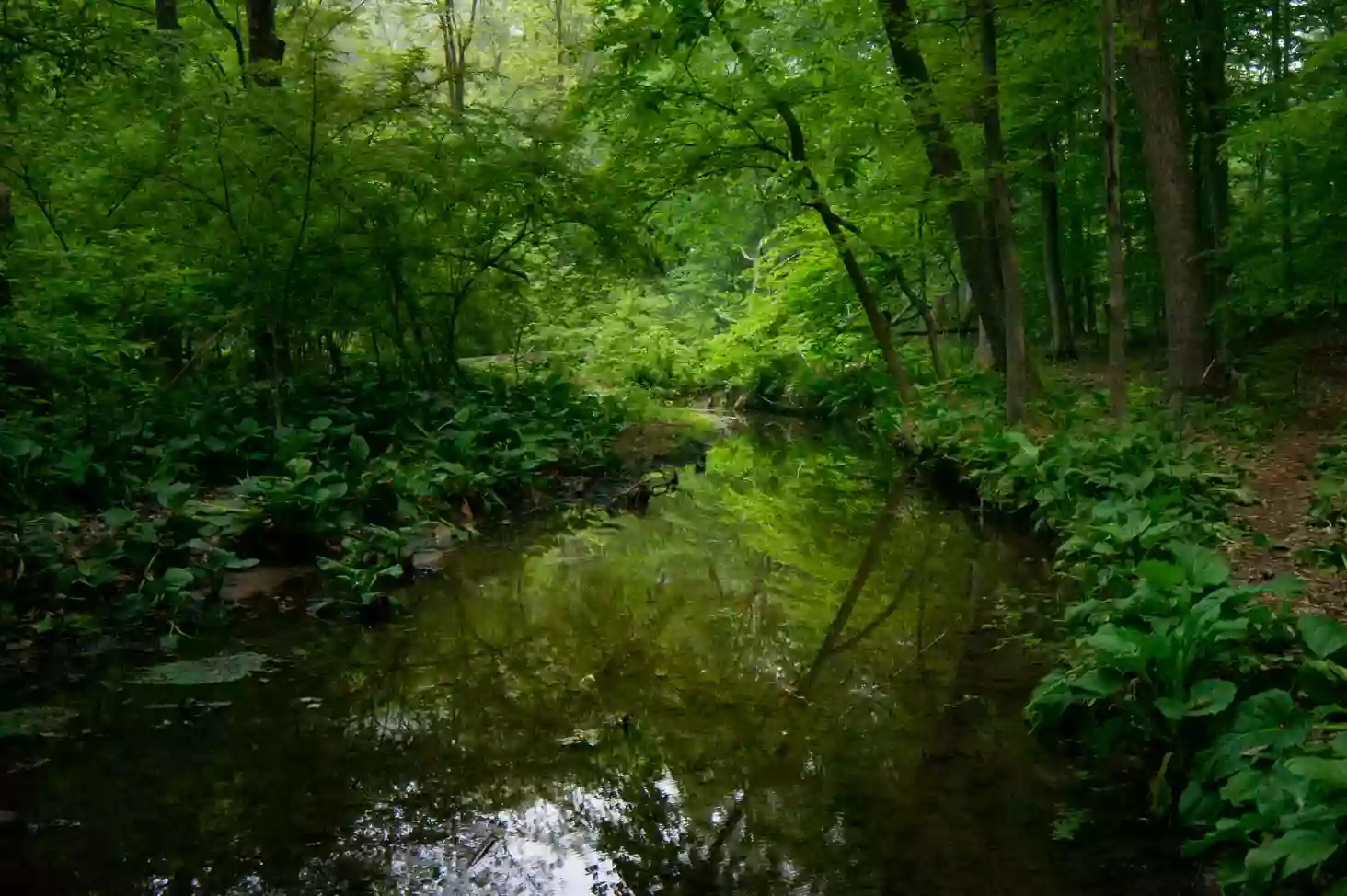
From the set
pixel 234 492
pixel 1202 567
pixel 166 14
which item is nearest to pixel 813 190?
pixel 234 492

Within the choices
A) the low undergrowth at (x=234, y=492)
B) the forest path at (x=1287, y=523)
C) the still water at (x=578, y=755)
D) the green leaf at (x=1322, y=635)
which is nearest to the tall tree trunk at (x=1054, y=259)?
the forest path at (x=1287, y=523)

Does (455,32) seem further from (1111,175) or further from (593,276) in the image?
(1111,175)

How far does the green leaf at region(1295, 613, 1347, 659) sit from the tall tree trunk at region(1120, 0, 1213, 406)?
6609 millimetres

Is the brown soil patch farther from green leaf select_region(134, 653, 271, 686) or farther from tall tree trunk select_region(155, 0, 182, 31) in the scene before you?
tall tree trunk select_region(155, 0, 182, 31)

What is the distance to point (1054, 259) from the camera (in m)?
16.5

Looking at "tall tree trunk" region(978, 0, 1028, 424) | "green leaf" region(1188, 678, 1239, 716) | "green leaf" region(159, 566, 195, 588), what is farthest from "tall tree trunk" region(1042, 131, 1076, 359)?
"green leaf" region(159, 566, 195, 588)

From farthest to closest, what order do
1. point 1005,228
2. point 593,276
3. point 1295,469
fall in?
point 593,276, point 1005,228, point 1295,469

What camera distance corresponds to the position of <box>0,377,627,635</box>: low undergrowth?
5789 millimetres

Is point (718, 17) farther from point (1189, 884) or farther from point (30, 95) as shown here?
point (1189, 884)

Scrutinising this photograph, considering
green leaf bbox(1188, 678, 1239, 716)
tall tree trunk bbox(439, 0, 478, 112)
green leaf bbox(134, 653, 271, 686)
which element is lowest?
green leaf bbox(134, 653, 271, 686)

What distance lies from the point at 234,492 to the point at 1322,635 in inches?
271

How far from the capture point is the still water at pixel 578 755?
3400 millimetres

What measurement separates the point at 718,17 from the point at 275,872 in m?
9.75

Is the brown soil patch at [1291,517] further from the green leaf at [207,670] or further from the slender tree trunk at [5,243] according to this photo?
the slender tree trunk at [5,243]
